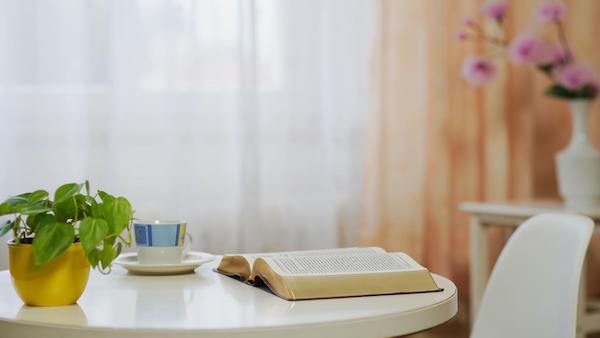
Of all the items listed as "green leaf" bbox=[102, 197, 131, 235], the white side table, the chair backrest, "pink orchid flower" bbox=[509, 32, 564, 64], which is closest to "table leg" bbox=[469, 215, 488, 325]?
the white side table

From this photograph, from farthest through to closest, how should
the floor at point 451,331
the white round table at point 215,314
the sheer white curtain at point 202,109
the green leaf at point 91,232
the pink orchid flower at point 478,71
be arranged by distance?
the floor at point 451,331, the pink orchid flower at point 478,71, the sheer white curtain at point 202,109, the green leaf at point 91,232, the white round table at point 215,314

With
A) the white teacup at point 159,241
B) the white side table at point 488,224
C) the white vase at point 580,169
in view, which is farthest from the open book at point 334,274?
the white vase at point 580,169

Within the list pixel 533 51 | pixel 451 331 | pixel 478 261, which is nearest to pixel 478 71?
pixel 533 51

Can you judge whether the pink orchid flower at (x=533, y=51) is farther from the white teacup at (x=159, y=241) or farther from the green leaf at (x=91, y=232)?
the green leaf at (x=91, y=232)

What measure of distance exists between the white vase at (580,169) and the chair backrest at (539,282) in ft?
3.74

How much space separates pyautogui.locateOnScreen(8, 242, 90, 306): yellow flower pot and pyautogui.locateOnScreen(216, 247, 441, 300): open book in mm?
254

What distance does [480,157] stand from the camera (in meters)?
3.00

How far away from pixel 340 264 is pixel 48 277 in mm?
396

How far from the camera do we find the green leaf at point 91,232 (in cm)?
103

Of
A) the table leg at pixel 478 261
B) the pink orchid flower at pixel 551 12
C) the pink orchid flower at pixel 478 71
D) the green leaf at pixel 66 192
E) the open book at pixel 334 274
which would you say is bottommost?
the table leg at pixel 478 261

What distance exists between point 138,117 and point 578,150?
54.1 inches

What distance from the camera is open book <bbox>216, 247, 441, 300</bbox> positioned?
1.10 meters

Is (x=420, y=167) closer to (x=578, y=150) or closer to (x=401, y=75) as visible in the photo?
(x=401, y=75)

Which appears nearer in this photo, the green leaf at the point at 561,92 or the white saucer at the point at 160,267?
the white saucer at the point at 160,267
